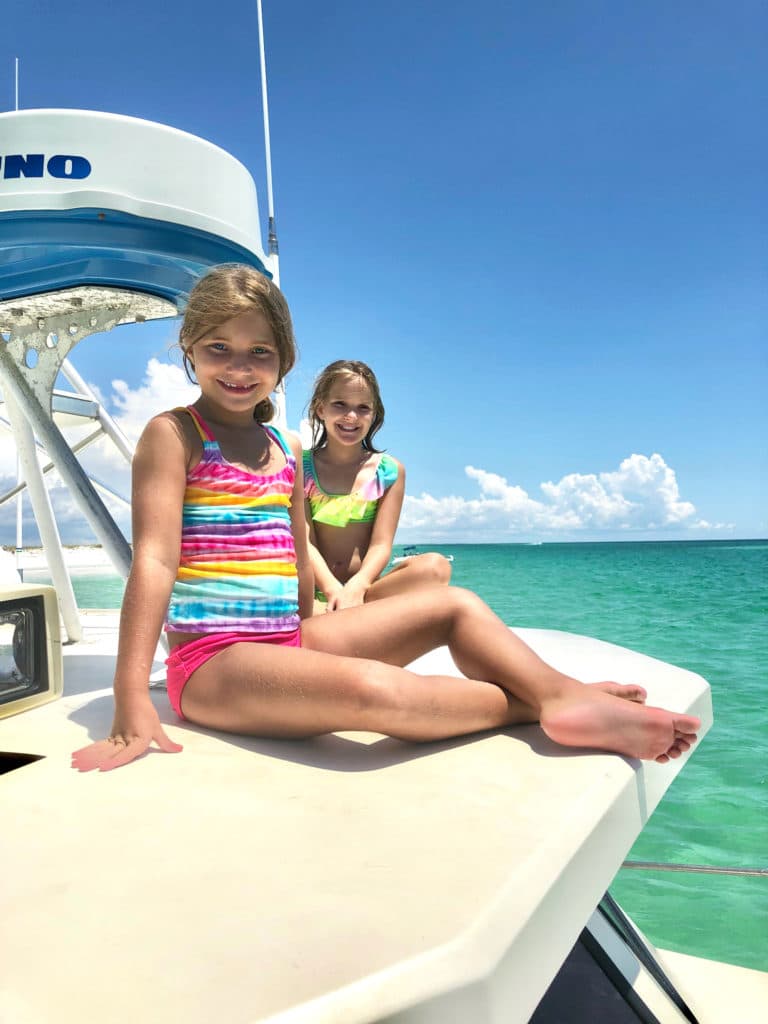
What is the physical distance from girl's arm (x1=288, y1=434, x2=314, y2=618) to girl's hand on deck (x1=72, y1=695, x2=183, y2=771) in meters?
0.42

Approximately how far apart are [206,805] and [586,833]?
0.40 meters

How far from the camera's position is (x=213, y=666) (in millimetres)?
1132

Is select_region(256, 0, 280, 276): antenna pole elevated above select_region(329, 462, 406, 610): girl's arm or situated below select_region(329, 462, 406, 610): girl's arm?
above

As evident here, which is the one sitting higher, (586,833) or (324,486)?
(324,486)

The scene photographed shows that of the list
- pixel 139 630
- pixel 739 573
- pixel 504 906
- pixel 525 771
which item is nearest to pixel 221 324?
pixel 139 630

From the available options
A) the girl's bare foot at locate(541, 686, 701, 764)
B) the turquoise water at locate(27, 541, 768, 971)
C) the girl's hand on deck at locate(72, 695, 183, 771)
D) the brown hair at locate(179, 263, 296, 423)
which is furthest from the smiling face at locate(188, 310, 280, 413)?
the turquoise water at locate(27, 541, 768, 971)

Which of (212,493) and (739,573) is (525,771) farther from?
(739,573)

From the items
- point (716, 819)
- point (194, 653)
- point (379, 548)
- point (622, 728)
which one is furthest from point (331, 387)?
point (716, 819)

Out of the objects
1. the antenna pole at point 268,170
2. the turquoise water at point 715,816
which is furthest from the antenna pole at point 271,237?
the turquoise water at point 715,816

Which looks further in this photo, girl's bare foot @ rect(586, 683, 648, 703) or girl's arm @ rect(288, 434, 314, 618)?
girl's arm @ rect(288, 434, 314, 618)

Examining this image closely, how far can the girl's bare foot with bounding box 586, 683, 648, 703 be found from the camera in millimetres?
1159

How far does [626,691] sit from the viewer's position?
3.82 feet

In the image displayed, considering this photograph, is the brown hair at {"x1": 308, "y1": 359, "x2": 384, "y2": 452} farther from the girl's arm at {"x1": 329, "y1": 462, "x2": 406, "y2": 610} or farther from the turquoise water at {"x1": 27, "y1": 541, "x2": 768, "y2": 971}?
the turquoise water at {"x1": 27, "y1": 541, "x2": 768, "y2": 971}

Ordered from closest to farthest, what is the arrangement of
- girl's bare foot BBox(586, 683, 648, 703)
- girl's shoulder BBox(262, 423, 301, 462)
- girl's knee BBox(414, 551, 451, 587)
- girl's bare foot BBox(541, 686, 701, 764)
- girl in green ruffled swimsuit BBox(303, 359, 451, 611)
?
girl's bare foot BBox(541, 686, 701, 764) < girl's bare foot BBox(586, 683, 648, 703) < girl's shoulder BBox(262, 423, 301, 462) < girl's knee BBox(414, 551, 451, 587) < girl in green ruffled swimsuit BBox(303, 359, 451, 611)
